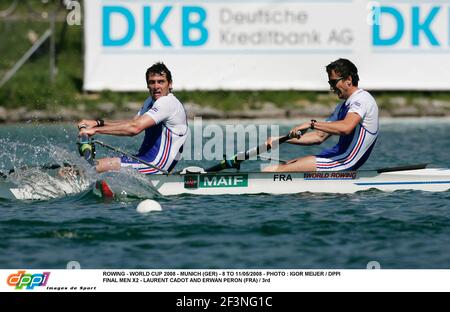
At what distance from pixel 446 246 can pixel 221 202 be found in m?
3.77

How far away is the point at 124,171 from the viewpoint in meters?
13.3

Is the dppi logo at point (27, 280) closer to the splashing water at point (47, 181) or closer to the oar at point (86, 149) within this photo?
the oar at point (86, 149)

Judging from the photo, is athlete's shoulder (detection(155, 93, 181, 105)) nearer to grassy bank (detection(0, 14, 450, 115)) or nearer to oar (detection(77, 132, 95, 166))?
oar (detection(77, 132, 95, 166))

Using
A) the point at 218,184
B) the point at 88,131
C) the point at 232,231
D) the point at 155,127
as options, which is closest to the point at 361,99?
the point at 218,184

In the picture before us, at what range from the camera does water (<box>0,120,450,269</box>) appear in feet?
31.8

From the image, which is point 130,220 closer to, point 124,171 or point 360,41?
point 124,171

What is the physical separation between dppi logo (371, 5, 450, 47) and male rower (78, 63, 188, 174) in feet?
49.6

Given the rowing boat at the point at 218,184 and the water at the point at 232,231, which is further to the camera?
the rowing boat at the point at 218,184

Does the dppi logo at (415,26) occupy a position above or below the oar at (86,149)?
above

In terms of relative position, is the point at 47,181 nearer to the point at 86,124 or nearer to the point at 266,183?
the point at 86,124

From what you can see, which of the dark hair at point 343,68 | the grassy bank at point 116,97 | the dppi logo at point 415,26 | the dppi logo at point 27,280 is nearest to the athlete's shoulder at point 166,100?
the dark hair at point 343,68

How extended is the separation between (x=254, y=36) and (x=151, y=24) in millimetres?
3030

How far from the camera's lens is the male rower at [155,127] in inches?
519

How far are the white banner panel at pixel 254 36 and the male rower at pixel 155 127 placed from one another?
1391 cm
